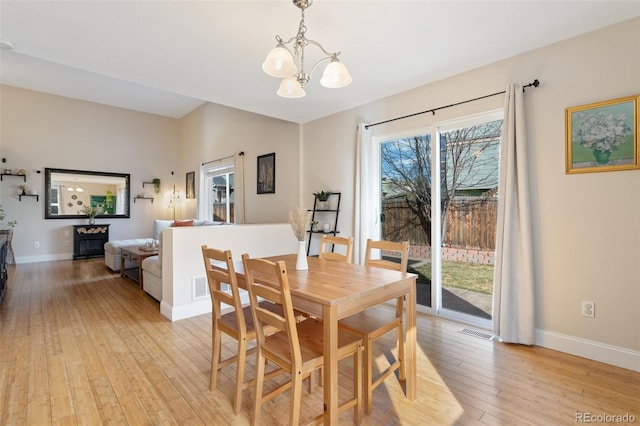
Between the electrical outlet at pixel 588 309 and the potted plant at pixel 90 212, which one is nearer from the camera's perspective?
the electrical outlet at pixel 588 309

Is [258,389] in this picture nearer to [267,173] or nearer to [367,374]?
[367,374]

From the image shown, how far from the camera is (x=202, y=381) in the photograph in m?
2.07

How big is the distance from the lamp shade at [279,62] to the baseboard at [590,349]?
2.89 metres

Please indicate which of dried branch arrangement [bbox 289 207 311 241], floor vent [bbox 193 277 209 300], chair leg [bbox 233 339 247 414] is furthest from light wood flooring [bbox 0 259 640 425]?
dried branch arrangement [bbox 289 207 311 241]

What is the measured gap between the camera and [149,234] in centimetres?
796

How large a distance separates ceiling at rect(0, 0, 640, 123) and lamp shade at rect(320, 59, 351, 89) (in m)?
0.52

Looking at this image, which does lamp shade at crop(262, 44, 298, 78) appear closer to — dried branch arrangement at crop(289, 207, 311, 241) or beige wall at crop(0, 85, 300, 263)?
dried branch arrangement at crop(289, 207, 311, 241)

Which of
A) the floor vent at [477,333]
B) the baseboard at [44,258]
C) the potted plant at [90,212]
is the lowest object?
the floor vent at [477,333]

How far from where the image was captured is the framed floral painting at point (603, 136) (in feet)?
7.17

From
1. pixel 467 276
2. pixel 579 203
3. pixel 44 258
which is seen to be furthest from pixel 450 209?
pixel 44 258

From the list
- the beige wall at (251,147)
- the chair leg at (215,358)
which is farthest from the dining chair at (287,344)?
the beige wall at (251,147)

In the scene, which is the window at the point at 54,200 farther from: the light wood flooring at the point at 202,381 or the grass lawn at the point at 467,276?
the grass lawn at the point at 467,276

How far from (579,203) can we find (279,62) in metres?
2.53

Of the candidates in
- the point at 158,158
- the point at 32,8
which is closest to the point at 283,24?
the point at 32,8
